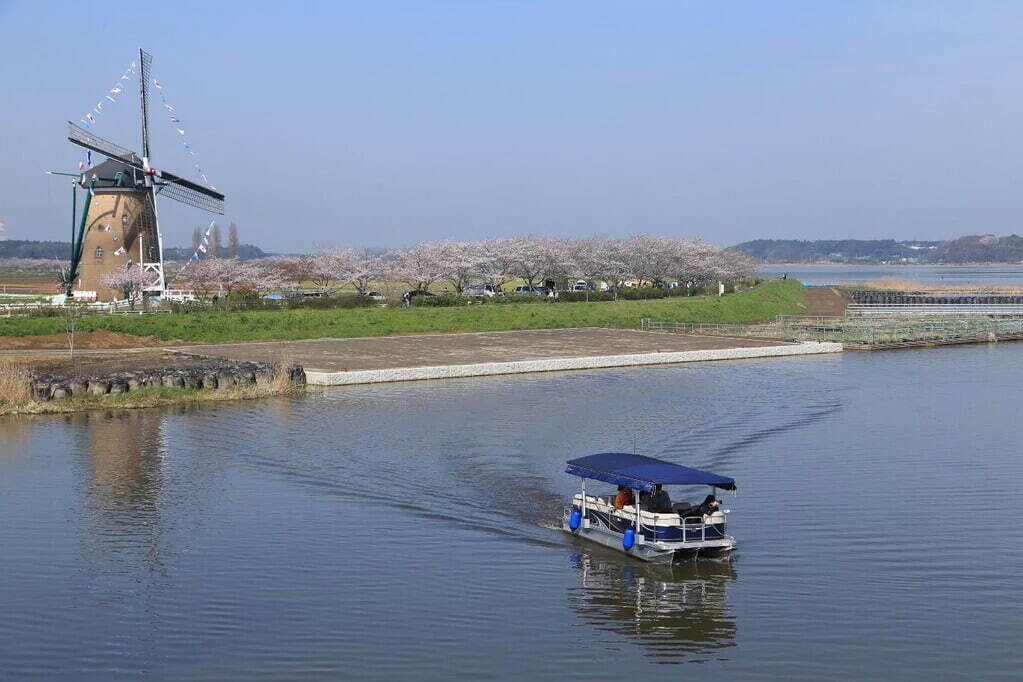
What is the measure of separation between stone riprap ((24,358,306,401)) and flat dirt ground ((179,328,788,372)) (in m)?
4.39

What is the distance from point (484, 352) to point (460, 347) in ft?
8.48

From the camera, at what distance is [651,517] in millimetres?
21453

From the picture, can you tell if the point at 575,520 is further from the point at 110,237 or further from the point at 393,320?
the point at 110,237

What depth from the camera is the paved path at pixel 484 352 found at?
168 ft

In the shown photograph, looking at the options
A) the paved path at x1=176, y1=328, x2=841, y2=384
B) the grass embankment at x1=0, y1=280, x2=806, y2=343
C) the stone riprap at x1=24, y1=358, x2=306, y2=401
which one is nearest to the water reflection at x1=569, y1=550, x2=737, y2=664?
the stone riprap at x1=24, y1=358, x2=306, y2=401

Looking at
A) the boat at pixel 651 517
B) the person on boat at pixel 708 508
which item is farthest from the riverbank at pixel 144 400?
the person on boat at pixel 708 508

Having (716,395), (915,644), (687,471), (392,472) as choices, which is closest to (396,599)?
(687,471)

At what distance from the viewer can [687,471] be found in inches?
885

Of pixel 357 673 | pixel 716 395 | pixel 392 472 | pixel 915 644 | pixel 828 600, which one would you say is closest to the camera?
pixel 357 673

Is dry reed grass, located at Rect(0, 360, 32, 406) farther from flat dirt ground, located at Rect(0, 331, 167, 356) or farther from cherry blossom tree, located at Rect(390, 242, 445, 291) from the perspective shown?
cherry blossom tree, located at Rect(390, 242, 445, 291)

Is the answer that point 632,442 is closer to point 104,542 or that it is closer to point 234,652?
point 104,542

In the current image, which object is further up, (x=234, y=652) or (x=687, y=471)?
(x=687, y=471)

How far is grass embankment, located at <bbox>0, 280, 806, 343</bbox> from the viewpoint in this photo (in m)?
60.7

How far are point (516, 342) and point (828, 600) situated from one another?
45792 mm
